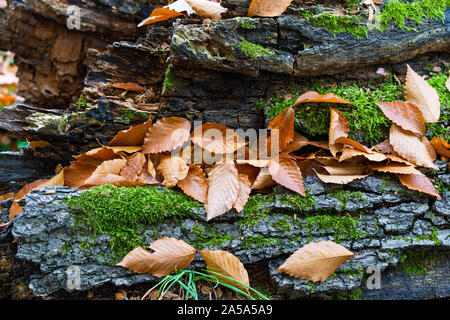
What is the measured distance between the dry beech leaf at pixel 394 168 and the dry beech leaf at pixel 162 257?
1.20m

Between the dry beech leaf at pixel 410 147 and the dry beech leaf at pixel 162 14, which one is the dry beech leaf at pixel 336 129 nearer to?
the dry beech leaf at pixel 410 147

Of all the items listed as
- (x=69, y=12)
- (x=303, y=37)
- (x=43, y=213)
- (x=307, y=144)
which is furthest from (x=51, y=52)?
(x=307, y=144)

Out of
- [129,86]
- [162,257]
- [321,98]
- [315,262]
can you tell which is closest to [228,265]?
[162,257]

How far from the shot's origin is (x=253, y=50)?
220 cm

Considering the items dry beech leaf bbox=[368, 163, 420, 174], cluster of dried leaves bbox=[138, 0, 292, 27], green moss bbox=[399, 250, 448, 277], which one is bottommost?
green moss bbox=[399, 250, 448, 277]

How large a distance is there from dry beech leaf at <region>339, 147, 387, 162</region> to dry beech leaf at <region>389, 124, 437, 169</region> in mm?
167

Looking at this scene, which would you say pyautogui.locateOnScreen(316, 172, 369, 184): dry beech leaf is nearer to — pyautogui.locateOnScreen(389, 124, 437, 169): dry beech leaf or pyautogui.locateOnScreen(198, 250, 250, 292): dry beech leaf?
pyautogui.locateOnScreen(389, 124, 437, 169): dry beech leaf

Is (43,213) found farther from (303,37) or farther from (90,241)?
(303,37)

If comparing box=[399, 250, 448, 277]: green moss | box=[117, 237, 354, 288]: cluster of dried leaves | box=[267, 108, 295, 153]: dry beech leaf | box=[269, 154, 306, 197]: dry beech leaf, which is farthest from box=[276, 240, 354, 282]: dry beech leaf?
box=[267, 108, 295, 153]: dry beech leaf

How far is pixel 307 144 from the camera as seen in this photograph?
7.20ft

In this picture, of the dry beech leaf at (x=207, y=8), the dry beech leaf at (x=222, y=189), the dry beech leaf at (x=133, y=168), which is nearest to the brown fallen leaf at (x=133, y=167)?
the dry beech leaf at (x=133, y=168)

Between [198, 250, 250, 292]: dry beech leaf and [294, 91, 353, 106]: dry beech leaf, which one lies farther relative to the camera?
[294, 91, 353, 106]: dry beech leaf

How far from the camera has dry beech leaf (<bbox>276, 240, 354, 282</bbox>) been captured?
66.6 inches

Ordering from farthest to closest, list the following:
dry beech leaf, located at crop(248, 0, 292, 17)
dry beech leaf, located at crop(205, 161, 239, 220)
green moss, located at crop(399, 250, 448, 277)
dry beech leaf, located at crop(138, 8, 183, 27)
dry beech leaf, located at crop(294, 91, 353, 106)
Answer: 1. dry beech leaf, located at crop(138, 8, 183, 27)
2. dry beech leaf, located at crop(248, 0, 292, 17)
3. dry beech leaf, located at crop(294, 91, 353, 106)
4. green moss, located at crop(399, 250, 448, 277)
5. dry beech leaf, located at crop(205, 161, 239, 220)
